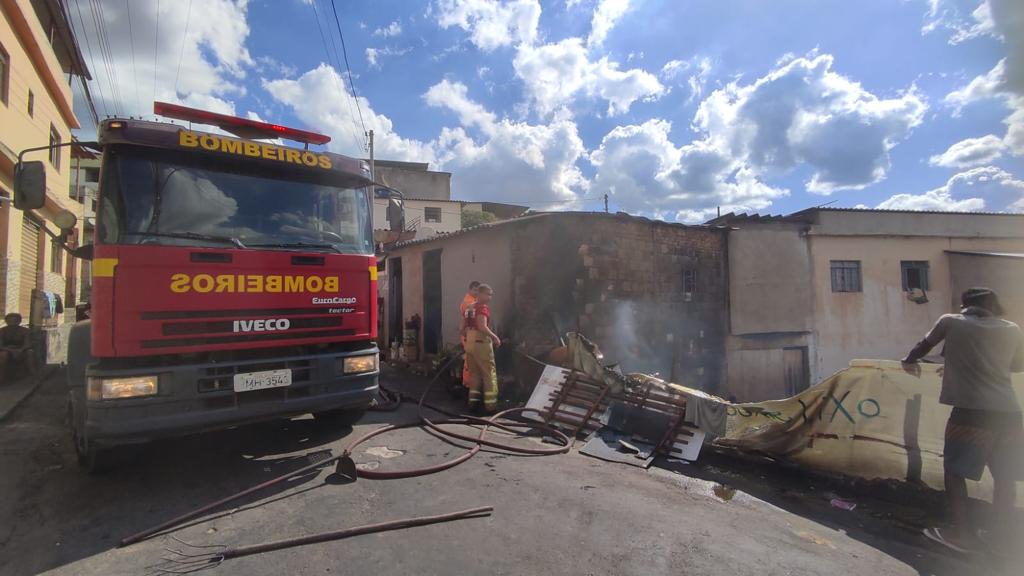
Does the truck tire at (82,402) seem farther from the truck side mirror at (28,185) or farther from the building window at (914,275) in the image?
the building window at (914,275)

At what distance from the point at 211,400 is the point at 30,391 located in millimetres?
6256

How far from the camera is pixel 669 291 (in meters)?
10.7

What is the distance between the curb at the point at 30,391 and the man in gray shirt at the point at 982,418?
968 centimetres

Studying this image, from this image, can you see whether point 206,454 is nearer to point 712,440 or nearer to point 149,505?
point 149,505

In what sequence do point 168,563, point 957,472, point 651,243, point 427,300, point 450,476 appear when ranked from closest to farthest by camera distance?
point 168,563 < point 957,472 < point 450,476 < point 651,243 < point 427,300

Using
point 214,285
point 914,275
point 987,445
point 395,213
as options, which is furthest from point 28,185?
point 914,275

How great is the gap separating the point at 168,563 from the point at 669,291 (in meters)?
9.73

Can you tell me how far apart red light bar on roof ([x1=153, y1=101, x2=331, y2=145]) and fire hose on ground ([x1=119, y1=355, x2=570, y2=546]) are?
305 centimetres

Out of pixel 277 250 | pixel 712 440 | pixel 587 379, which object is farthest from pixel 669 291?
pixel 277 250

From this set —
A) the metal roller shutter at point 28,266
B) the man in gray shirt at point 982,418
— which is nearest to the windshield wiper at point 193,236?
the man in gray shirt at point 982,418

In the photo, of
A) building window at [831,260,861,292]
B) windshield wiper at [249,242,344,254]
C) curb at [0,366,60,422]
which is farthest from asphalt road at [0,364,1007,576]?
building window at [831,260,861,292]

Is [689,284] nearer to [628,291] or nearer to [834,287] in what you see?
[628,291]

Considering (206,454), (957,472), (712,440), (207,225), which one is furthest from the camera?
(712,440)

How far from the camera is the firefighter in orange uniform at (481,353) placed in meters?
6.76
